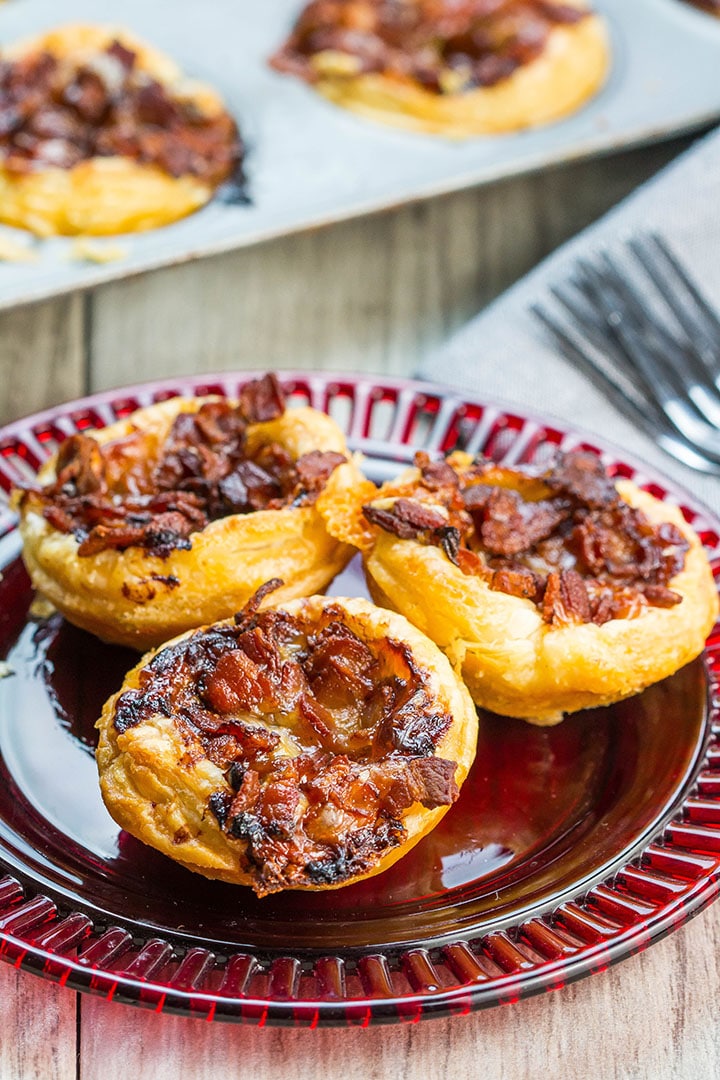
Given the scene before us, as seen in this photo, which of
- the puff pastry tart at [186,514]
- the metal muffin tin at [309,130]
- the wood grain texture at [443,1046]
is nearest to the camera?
the wood grain texture at [443,1046]

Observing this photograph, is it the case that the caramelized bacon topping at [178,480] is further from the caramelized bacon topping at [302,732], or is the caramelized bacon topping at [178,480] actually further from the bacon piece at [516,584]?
the bacon piece at [516,584]

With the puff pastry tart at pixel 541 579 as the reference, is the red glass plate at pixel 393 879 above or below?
→ below

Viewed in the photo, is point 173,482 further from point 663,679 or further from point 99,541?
point 663,679

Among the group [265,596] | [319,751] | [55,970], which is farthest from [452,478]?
[55,970]

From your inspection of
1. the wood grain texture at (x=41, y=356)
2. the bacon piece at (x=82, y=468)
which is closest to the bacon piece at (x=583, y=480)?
the bacon piece at (x=82, y=468)

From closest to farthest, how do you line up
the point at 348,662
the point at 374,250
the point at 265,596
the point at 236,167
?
the point at 348,662, the point at 265,596, the point at 236,167, the point at 374,250

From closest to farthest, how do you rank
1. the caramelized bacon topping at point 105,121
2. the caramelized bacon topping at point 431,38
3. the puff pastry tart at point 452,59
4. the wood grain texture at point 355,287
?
the caramelized bacon topping at point 105,121 → the wood grain texture at point 355,287 → the puff pastry tart at point 452,59 → the caramelized bacon topping at point 431,38

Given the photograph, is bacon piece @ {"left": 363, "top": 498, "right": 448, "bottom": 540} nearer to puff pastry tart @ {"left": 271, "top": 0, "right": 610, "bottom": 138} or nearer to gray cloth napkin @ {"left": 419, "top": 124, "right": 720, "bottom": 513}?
gray cloth napkin @ {"left": 419, "top": 124, "right": 720, "bottom": 513}
